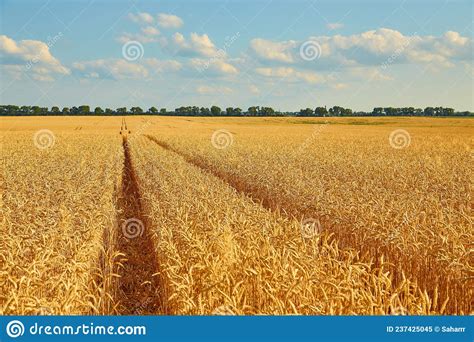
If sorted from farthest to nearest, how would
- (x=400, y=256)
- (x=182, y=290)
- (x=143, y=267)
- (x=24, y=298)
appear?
(x=143, y=267)
(x=400, y=256)
(x=182, y=290)
(x=24, y=298)

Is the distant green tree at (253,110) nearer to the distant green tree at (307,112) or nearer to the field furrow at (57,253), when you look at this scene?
the distant green tree at (307,112)

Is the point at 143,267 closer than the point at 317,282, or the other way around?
the point at 317,282

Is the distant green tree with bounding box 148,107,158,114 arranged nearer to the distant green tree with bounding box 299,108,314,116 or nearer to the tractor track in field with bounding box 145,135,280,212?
the distant green tree with bounding box 299,108,314,116

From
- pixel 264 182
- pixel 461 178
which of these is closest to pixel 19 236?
pixel 264 182

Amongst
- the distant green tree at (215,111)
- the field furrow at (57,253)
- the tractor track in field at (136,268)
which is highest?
the distant green tree at (215,111)

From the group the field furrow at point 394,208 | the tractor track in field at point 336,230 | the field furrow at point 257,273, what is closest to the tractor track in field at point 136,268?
the field furrow at point 257,273

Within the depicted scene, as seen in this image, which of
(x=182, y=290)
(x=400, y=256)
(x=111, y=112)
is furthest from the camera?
(x=111, y=112)

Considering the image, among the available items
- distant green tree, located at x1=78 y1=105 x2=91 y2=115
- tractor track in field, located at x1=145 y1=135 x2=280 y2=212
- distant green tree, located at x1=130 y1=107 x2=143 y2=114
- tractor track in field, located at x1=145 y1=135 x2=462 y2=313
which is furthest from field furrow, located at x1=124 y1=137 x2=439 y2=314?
distant green tree, located at x1=78 y1=105 x2=91 y2=115

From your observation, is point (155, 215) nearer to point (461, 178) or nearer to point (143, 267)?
point (143, 267)

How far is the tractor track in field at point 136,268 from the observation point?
8695 mm

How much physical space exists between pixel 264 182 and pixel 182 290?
12.4 meters

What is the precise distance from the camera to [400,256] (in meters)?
9.30

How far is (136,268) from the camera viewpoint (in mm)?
10852

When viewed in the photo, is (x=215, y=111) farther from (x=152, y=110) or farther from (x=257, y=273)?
(x=257, y=273)
